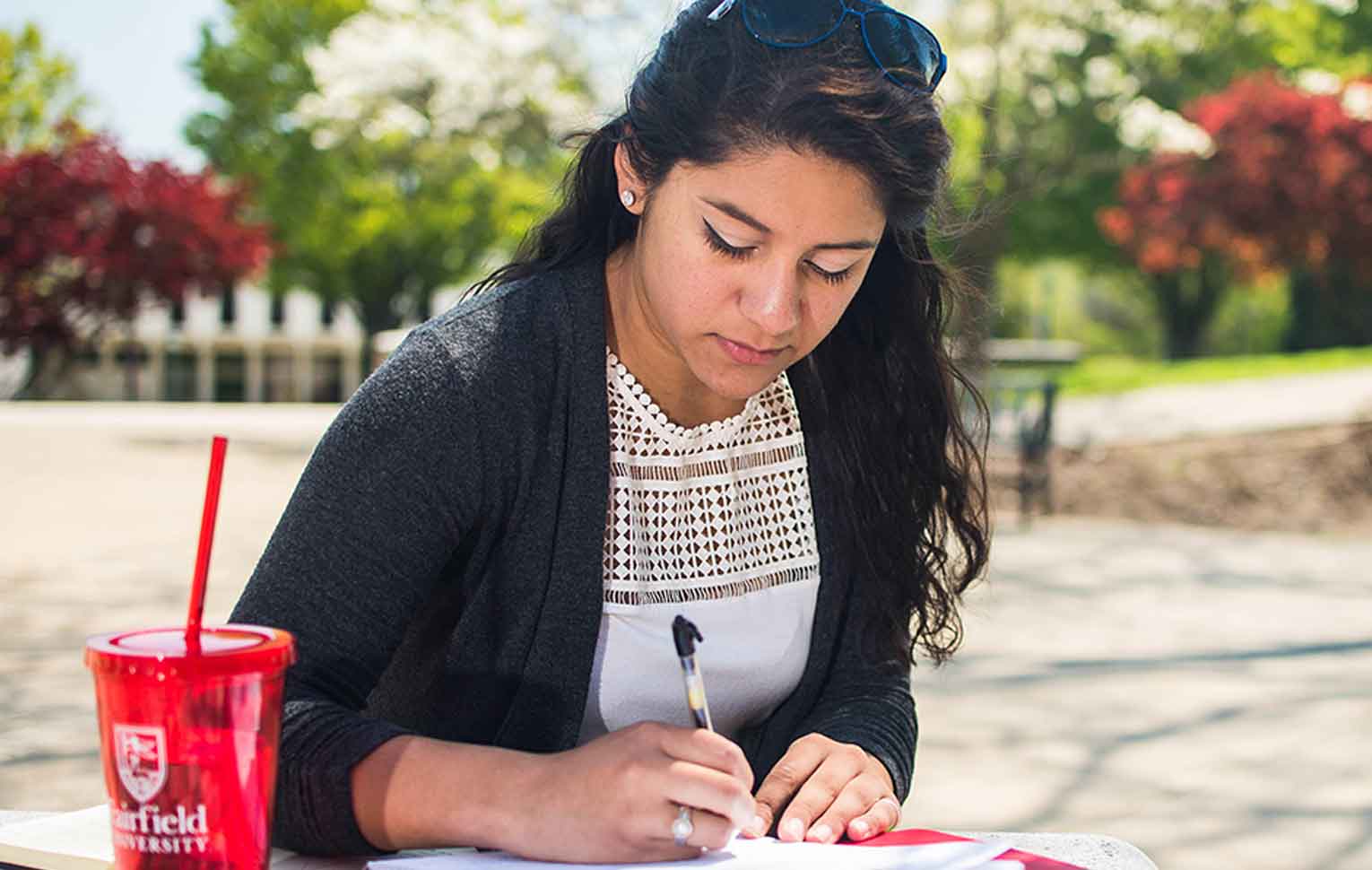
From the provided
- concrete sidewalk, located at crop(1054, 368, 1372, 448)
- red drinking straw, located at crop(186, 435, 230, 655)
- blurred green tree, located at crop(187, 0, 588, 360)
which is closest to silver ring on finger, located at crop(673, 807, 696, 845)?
red drinking straw, located at crop(186, 435, 230, 655)

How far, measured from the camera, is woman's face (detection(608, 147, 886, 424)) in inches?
59.7

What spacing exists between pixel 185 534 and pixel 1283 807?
18.8 ft

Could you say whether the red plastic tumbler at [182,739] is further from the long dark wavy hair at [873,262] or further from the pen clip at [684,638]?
the long dark wavy hair at [873,262]

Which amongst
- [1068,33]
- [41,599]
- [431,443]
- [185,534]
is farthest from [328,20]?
[431,443]

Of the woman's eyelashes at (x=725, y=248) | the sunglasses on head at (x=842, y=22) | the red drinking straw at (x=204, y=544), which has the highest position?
the sunglasses on head at (x=842, y=22)

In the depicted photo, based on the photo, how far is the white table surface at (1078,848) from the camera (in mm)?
1301

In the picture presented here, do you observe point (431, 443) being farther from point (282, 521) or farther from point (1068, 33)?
point (1068, 33)

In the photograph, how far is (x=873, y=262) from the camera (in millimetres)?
1874

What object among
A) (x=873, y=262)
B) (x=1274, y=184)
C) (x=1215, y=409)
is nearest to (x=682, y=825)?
(x=873, y=262)

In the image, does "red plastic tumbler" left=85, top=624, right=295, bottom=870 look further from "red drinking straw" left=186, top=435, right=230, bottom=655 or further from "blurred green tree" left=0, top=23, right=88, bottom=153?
"blurred green tree" left=0, top=23, right=88, bottom=153

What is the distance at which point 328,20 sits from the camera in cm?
2489

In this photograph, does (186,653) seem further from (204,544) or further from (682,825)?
(682,825)

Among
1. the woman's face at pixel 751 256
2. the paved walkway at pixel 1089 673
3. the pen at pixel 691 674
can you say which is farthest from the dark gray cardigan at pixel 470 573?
the paved walkway at pixel 1089 673

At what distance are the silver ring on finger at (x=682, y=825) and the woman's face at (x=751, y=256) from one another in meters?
0.58
